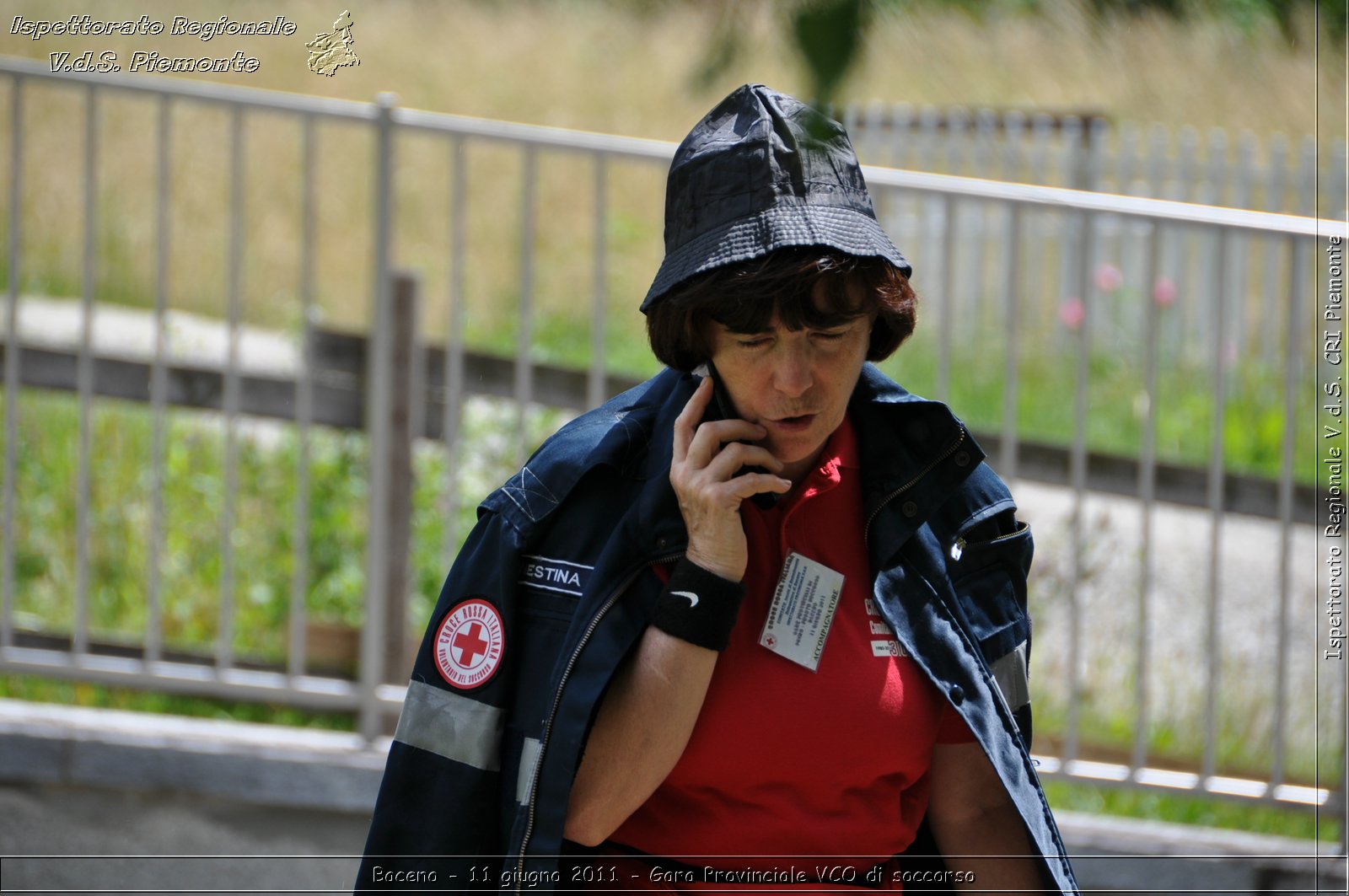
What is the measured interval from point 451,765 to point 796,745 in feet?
1.43

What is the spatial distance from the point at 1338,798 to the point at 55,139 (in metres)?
3.81

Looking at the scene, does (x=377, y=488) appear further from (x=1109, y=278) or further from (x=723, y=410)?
(x=1109, y=278)

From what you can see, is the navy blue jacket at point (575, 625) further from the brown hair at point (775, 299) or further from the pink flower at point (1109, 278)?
the pink flower at point (1109, 278)

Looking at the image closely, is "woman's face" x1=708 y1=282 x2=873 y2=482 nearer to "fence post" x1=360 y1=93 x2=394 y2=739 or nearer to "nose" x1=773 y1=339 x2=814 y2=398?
"nose" x1=773 y1=339 x2=814 y2=398

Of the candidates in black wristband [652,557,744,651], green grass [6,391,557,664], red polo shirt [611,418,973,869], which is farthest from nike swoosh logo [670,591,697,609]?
green grass [6,391,557,664]

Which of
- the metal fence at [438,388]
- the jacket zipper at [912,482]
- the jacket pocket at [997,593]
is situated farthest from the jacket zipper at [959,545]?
the metal fence at [438,388]

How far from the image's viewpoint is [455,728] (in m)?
1.59

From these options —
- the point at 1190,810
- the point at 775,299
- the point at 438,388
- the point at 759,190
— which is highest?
the point at 438,388

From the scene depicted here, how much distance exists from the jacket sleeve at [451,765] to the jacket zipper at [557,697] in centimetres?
8

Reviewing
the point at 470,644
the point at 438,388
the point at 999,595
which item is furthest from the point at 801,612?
the point at 438,388

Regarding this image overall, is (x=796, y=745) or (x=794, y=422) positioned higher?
(x=794, y=422)

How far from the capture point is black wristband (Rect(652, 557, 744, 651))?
154 centimetres

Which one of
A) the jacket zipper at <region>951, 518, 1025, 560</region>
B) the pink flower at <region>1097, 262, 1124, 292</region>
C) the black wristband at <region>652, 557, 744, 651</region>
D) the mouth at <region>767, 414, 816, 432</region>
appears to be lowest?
the black wristband at <region>652, 557, 744, 651</region>

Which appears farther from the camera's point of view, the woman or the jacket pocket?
the jacket pocket
